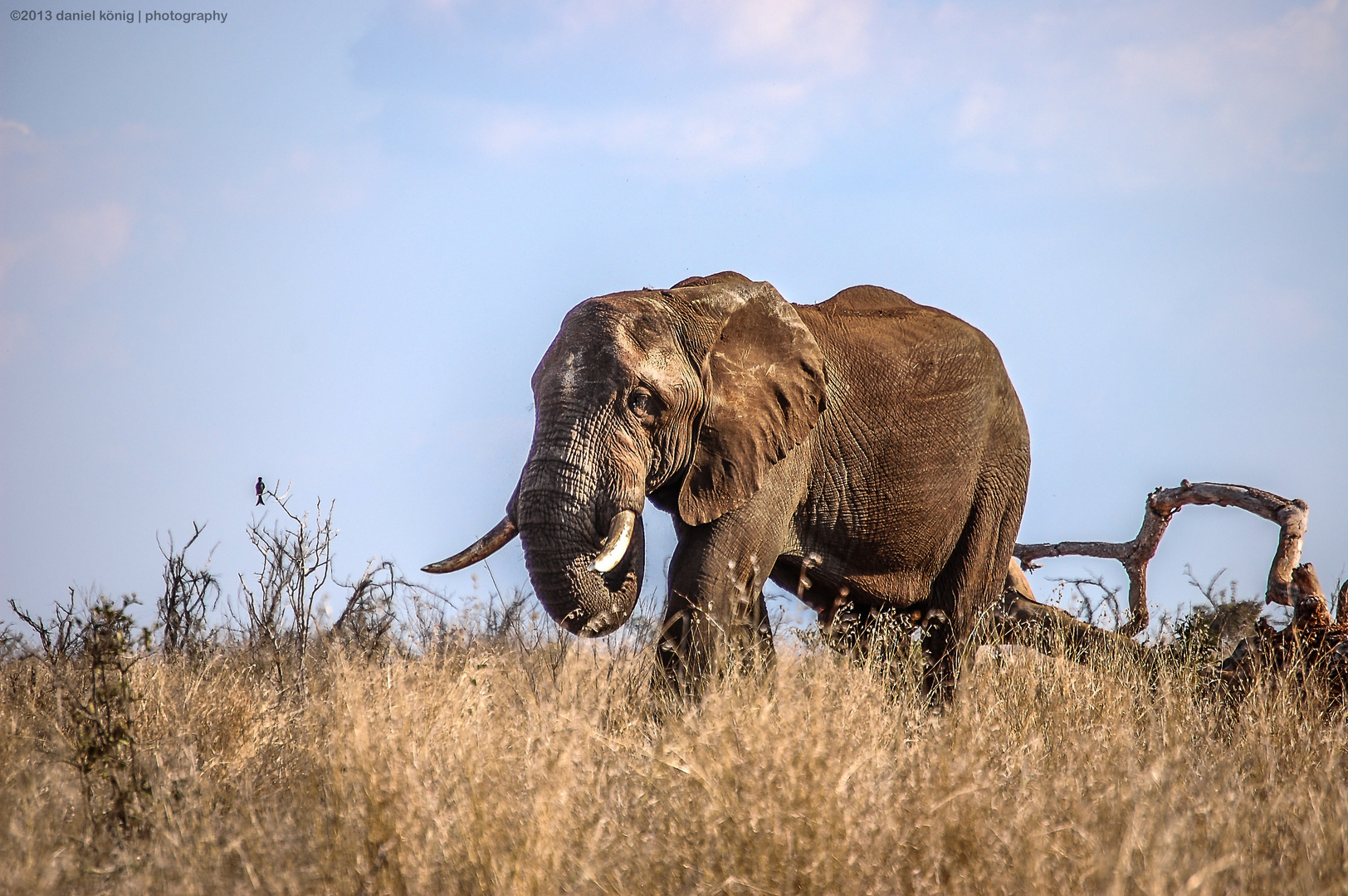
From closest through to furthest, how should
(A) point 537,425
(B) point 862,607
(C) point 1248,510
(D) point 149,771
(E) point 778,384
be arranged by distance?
(D) point 149,771, (A) point 537,425, (E) point 778,384, (B) point 862,607, (C) point 1248,510

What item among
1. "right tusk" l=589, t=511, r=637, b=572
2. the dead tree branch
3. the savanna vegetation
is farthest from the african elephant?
A: the dead tree branch

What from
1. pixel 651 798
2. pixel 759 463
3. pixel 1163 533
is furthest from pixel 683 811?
pixel 1163 533

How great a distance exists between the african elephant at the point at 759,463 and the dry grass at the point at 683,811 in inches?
37.9

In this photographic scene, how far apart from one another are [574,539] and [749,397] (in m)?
1.35

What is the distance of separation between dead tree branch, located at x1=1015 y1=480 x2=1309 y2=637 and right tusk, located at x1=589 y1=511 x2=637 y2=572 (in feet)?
15.3

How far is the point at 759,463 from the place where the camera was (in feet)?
22.1

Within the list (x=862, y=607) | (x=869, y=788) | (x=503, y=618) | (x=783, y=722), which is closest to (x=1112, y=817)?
(x=869, y=788)

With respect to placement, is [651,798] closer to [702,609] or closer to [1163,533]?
[702,609]

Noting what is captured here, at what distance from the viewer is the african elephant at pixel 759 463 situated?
6.20m

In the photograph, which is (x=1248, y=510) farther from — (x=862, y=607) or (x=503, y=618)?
(x=503, y=618)

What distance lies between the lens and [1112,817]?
13.2ft

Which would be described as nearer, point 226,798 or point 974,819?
point 974,819

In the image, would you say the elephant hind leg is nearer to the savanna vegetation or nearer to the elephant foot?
the elephant foot

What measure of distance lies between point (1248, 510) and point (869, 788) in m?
7.08
